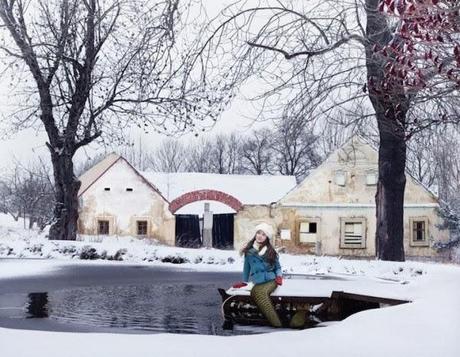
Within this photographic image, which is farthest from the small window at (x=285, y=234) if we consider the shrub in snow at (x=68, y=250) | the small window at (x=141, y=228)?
the shrub in snow at (x=68, y=250)

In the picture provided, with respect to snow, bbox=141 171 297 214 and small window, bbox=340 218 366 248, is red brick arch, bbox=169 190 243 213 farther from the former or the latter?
small window, bbox=340 218 366 248

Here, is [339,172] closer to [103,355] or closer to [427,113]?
[427,113]

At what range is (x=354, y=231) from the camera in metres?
24.8

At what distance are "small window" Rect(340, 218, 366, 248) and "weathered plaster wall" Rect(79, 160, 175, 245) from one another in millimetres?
6846

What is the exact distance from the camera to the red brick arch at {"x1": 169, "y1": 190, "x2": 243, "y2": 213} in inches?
1003

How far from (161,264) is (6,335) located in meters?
9.70

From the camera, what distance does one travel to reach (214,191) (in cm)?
2645

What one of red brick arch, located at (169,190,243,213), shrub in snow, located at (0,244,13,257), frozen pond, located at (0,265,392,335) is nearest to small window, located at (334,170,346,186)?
red brick arch, located at (169,190,243,213)

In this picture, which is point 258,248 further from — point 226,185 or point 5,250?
point 226,185

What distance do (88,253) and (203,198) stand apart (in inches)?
462

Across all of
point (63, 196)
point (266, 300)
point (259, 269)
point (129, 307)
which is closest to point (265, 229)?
point (259, 269)

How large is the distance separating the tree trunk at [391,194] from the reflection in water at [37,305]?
6.56m

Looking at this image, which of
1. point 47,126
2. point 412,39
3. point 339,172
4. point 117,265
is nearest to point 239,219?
point 339,172

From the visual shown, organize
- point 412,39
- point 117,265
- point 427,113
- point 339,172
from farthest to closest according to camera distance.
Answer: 1. point 339,172
2. point 117,265
3. point 427,113
4. point 412,39
